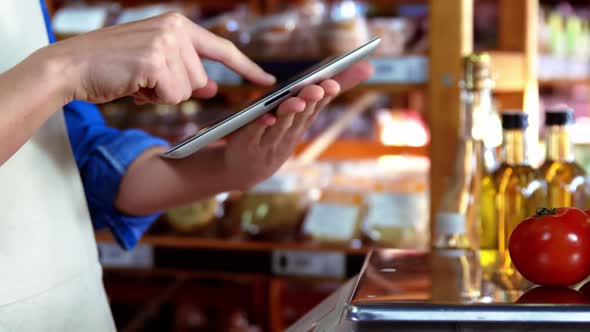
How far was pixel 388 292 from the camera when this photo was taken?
0.82 meters

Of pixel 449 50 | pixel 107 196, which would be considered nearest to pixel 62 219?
pixel 107 196

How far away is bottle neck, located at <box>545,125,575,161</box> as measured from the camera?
1245mm

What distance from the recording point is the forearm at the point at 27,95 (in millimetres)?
842

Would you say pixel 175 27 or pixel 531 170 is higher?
pixel 175 27

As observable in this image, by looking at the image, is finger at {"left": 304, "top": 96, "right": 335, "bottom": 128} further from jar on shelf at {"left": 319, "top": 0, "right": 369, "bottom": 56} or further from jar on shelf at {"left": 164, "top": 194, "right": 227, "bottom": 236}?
jar on shelf at {"left": 164, "top": 194, "right": 227, "bottom": 236}

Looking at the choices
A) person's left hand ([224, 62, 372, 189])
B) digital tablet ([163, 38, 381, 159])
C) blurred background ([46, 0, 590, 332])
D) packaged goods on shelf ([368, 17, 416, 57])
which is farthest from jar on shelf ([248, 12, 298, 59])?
digital tablet ([163, 38, 381, 159])

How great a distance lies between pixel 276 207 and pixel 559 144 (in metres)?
1.06

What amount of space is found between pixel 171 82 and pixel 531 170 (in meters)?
0.56

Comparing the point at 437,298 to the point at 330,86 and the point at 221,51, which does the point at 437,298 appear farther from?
the point at 221,51

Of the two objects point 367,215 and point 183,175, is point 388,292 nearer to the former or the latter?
point 183,175

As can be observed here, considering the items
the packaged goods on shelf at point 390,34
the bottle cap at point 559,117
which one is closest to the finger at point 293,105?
the bottle cap at point 559,117

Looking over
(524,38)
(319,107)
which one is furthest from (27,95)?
(524,38)

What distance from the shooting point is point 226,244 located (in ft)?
6.93

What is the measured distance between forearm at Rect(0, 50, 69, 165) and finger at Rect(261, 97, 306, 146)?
0.83 feet
